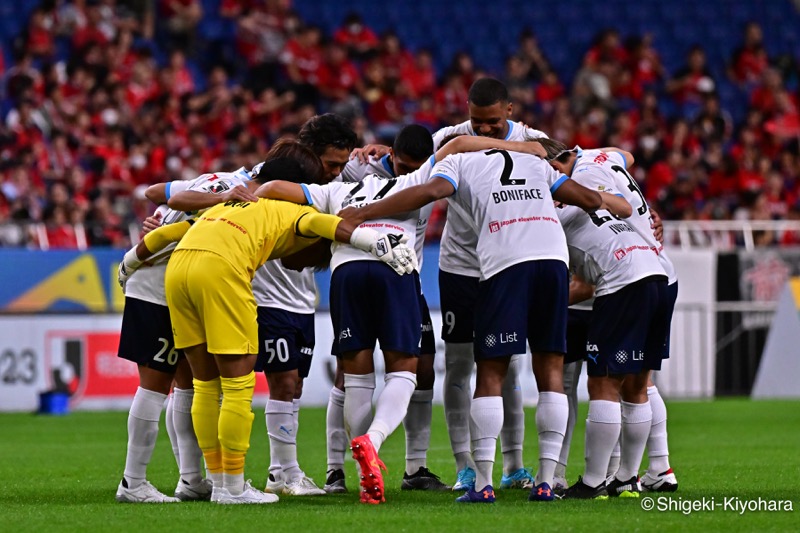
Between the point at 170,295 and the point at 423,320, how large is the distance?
1.82m

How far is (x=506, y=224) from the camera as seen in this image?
7.07m

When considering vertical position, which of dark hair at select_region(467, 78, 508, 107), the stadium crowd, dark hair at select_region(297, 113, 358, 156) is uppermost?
the stadium crowd

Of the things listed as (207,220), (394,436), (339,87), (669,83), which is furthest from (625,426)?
(669,83)

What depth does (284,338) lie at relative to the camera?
27.0 ft

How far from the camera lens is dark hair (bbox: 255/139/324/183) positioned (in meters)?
7.62

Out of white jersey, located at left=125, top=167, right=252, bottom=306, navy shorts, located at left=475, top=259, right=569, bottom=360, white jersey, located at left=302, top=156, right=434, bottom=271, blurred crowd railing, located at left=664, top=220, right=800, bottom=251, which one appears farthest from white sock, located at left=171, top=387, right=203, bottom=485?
blurred crowd railing, located at left=664, top=220, right=800, bottom=251

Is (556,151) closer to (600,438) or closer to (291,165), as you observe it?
(291,165)

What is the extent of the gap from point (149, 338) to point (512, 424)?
2.42 meters

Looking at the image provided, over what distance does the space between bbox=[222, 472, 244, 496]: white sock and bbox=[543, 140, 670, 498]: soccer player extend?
188 centimetres

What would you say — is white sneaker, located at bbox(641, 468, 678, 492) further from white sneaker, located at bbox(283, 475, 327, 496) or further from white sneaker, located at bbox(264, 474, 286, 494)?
white sneaker, located at bbox(264, 474, 286, 494)

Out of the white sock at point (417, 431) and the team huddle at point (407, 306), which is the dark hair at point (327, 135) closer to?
the team huddle at point (407, 306)

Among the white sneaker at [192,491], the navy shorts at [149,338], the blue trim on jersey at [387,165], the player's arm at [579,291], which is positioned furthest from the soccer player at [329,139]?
the white sneaker at [192,491]

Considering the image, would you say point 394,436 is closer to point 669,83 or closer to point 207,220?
point 207,220

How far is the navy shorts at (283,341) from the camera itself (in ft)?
26.7
